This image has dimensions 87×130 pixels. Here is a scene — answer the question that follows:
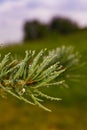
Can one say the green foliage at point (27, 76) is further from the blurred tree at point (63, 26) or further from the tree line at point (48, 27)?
the blurred tree at point (63, 26)

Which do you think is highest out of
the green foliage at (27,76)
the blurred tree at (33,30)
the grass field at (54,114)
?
the green foliage at (27,76)

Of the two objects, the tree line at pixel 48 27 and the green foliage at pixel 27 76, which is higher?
the green foliage at pixel 27 76

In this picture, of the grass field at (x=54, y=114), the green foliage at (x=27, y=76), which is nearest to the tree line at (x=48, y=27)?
the grass field at (x=54, y=114)

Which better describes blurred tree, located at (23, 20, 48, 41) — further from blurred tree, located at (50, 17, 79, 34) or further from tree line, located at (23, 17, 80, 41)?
blurred tree, located at (50, 17, 79, 34)

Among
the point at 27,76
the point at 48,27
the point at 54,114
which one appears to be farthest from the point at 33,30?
the point at 27,76

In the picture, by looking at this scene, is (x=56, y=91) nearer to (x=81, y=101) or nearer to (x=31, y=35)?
(x=81, y=101)

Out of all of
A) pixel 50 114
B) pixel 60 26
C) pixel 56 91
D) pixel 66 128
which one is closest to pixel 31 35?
pixel 60 26

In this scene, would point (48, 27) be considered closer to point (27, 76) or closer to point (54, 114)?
point (54, 114)
